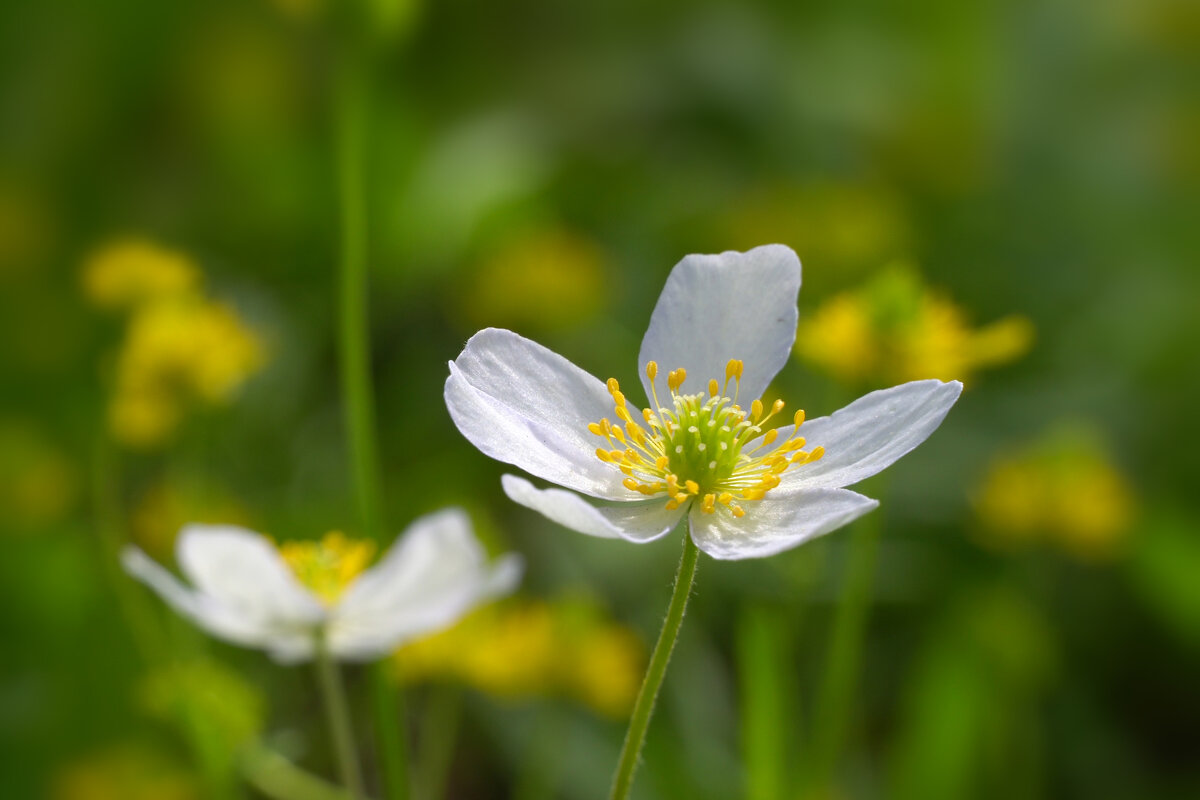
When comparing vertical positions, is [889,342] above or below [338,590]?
above

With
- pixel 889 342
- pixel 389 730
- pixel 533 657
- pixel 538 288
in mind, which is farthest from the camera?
pixel 538 288

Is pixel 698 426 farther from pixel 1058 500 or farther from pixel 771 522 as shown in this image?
pixel 1058 500

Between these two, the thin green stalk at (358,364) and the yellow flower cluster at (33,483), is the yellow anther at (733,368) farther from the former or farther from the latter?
the yellow flower cluster at (33,483)

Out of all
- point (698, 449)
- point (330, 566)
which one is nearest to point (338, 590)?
point (330, 566)

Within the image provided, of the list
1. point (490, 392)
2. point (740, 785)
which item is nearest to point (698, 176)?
point (740, 785)

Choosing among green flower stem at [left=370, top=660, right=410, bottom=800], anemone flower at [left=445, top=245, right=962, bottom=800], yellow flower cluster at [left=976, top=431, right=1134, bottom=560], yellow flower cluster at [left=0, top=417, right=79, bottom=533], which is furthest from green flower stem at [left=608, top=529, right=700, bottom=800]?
yellow flower cluster at [left=0, top=417, right=79, bottom=533]

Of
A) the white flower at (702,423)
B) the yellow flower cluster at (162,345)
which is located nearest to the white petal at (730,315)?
the white flower at (702,423)

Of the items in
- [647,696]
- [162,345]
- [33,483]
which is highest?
[33,483]
